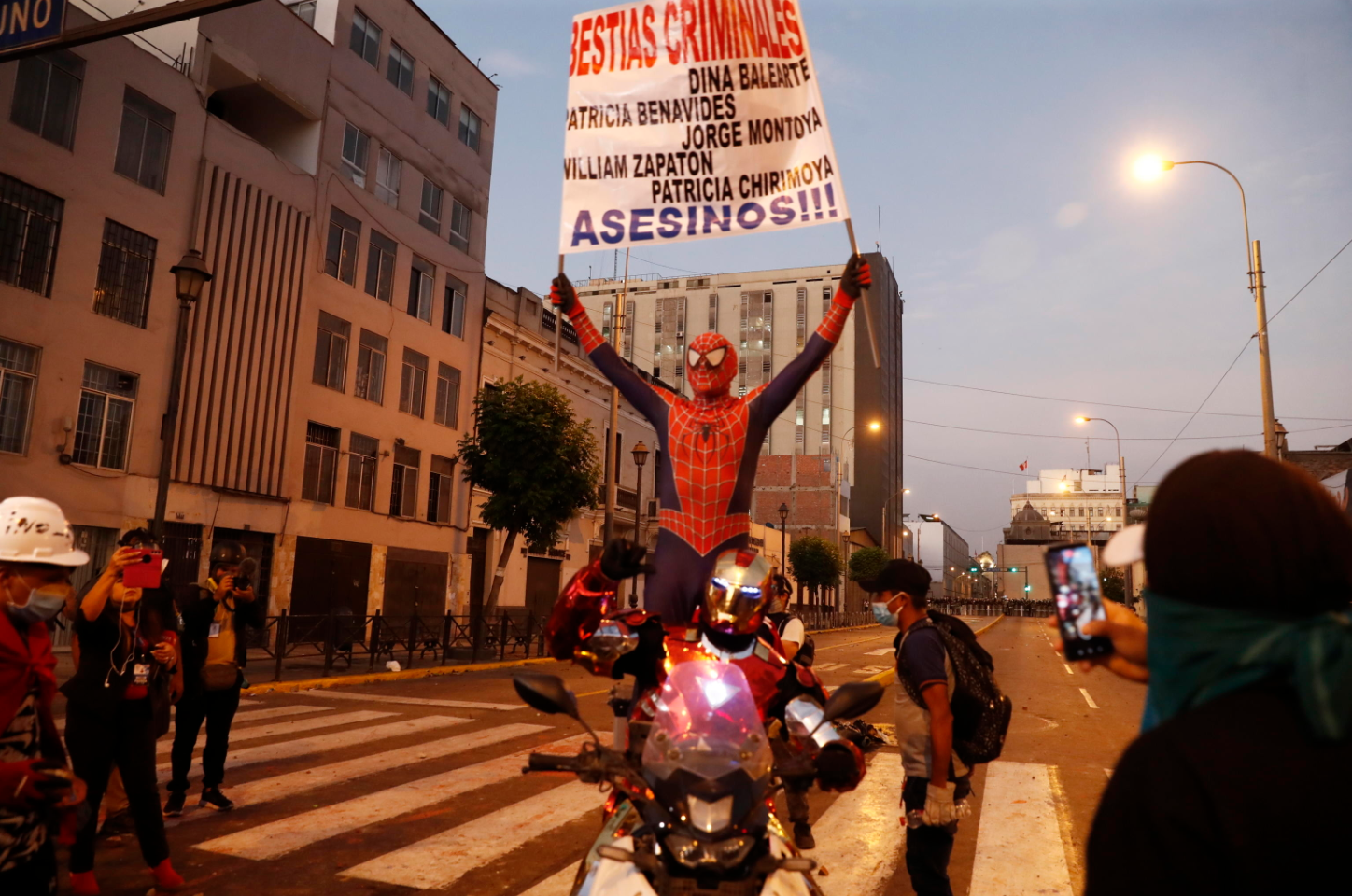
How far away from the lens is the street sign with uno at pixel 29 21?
6.92 metres

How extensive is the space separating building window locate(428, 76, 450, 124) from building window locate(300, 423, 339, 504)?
35.7 ft

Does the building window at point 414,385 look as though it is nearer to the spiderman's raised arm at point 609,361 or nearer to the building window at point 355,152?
the building window at point 355,152

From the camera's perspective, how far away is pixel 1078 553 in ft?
5.86

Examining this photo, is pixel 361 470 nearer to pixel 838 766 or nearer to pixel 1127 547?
pixel 838 766

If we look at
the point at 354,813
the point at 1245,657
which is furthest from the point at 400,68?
the point at 1245,657

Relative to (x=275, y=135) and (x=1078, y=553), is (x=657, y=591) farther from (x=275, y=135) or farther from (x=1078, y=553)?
(x=275, y=135)

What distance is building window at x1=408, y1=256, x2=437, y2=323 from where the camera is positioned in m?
26.4

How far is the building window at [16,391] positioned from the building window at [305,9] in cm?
1269

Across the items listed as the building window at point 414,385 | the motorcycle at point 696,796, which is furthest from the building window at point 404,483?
the motorcycle at point 696,796

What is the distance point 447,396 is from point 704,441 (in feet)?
81.6

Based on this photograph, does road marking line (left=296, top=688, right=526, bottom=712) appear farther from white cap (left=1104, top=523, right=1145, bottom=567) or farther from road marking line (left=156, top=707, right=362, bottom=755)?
white cap (left=1104, top=523, right=1145, bottom=567)

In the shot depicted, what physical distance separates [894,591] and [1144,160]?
16.0m

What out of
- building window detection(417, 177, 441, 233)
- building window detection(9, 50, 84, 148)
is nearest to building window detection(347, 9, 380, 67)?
building window detection(417, 177, 441, 233)

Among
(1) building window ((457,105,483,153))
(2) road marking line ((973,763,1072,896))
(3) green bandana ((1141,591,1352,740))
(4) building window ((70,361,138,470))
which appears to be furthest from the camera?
(1) building window ((457,105,483,153))
